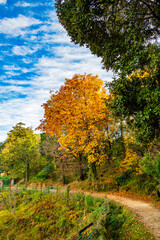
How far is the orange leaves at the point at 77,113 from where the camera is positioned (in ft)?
33.6

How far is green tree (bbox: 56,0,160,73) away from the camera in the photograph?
17.1 ft

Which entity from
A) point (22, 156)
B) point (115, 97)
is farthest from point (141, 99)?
point (22, 156)

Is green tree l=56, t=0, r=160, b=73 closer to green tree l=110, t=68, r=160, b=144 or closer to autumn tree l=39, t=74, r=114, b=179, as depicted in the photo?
green tree l=110, t=68, r=160, b=144

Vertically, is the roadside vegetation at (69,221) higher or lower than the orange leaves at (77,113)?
lower

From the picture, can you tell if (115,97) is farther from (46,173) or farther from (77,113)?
(46,173)

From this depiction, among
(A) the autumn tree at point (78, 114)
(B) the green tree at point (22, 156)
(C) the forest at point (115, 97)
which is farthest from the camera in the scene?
(B) the green tree at point (22, 156)

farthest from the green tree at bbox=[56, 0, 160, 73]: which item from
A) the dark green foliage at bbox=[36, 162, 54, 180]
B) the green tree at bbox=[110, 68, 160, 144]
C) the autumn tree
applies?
the dark green foliage at bbox=[36, 162, 54, 180]

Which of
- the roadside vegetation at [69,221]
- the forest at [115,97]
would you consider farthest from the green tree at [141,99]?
the roadside vegetation at [69,221]

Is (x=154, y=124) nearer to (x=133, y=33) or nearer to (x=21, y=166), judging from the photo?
(x=133, y=33)

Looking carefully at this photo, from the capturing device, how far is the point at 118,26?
624cm

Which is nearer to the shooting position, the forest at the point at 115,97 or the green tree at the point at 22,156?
the forest at the point at 115,97

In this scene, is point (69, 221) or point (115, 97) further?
point (69, 221)

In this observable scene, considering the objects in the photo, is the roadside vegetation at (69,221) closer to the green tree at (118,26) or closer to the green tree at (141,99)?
the green tree at (141,99)

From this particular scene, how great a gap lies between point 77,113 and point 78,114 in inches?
5.5
